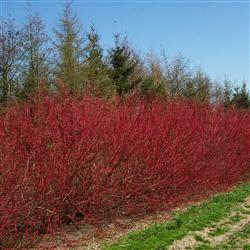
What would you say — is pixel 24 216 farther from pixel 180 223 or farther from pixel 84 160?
pixel 180 223

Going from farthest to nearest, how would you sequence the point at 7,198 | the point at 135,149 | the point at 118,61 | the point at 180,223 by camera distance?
the point at 118,61 → the point at 135,149 → the point at 180,223 → the point at 7,198

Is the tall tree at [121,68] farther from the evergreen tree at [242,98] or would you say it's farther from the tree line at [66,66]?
the evergreen tree at [242,98]

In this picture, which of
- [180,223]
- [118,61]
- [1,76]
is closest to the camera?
[180,223]

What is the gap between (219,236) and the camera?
21.1 ft

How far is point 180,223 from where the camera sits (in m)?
7.00

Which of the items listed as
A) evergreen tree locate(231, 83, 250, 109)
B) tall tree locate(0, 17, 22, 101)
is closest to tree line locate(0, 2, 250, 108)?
tall tree locate(0, 17, 22, 101)

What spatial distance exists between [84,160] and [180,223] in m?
1.75

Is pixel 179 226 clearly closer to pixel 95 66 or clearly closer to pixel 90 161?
pixel 90 161

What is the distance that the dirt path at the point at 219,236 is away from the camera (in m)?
5.94

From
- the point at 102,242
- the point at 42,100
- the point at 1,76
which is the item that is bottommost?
the point at 102,242

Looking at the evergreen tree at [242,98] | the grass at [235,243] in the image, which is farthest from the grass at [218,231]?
the evergreen tree at [242,98]

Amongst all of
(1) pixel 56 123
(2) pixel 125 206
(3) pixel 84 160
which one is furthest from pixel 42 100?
(2) pixel 125 206

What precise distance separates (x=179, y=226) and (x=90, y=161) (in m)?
1.60

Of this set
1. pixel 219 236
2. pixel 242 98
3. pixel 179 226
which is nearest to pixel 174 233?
pixel 179 226
